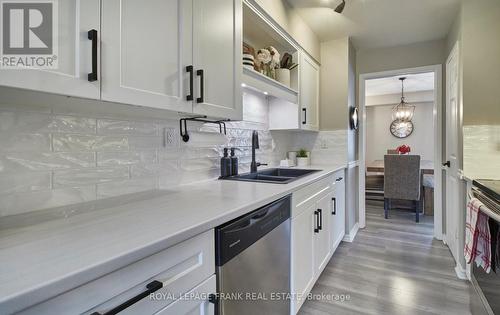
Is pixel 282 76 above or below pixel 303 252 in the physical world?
above

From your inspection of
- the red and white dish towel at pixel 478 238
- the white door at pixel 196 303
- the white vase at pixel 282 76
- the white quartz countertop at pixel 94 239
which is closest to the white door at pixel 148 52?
the white quartz countertop at pixel 94 239

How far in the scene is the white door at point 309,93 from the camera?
2.59 m

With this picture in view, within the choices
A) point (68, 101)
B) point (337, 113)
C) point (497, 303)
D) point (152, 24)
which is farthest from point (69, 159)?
point (337, 113)

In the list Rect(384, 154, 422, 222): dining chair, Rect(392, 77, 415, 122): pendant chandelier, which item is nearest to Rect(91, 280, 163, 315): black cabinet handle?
Rect(384, 154, 422, 222): dining chair

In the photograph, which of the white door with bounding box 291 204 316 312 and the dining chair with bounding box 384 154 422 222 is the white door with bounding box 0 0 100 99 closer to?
the white door with bounding box 291 204 316 312

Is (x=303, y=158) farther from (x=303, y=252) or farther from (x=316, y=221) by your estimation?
(x=303, y=252)

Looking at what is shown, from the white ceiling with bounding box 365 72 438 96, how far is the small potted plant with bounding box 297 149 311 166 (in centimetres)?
295

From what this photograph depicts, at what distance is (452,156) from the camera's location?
2.63 m

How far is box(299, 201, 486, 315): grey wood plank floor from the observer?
72.5 inches

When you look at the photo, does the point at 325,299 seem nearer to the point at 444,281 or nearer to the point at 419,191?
the point at 444,281

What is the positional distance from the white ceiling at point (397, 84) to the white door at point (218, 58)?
4.32 m

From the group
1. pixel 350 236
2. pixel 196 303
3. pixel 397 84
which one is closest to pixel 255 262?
pixel 196 303

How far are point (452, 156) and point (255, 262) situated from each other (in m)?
2.54

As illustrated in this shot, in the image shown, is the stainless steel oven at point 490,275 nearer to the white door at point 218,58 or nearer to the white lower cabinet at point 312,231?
the white lower cabinet at point 312,231
